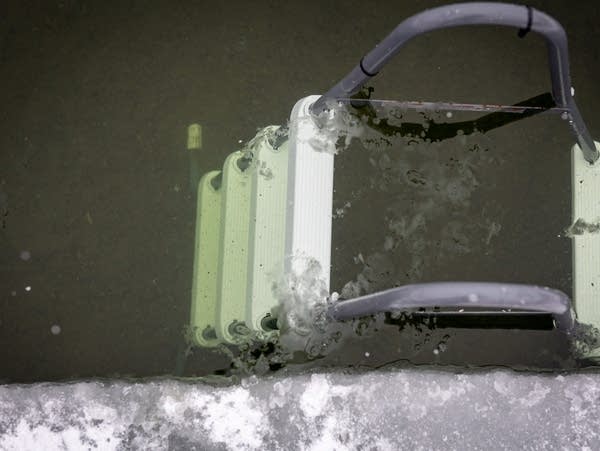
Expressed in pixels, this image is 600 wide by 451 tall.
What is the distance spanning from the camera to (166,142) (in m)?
1.69

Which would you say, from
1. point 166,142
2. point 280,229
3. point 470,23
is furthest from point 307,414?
point 166,142

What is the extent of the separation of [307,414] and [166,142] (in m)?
0.96

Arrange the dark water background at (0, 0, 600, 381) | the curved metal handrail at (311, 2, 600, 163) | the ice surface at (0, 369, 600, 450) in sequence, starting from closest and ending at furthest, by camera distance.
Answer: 1. the curved metal handrail at (311, 2, 600, 163)
2. the ice surface at (0, 369, 600, 450)
3. the dark water background at (0, 0, 600, 381)

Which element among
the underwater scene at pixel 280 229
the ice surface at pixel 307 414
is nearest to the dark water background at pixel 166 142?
the underwater scene at pixel 280 229

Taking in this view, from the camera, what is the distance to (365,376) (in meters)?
1.11

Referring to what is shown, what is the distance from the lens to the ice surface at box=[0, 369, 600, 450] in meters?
1.08

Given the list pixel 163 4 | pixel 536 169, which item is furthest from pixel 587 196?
pixel 163 4

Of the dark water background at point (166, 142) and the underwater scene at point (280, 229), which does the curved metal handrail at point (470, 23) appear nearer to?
the underwater scene at point (280, 229)

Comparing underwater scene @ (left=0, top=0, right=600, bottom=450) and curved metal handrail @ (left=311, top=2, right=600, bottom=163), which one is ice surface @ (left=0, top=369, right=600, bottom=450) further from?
curved metal handrail @ (left=311, top=2, right=600, bottom=163)

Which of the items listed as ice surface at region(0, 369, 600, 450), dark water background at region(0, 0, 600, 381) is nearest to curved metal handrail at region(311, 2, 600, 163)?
dark water background at region(0, 0, 600, 381)

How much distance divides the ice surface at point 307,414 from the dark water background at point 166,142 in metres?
0.38

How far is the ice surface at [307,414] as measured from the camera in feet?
3.53

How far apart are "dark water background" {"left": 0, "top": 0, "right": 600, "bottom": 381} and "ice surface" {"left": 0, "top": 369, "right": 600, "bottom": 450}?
38 centimetres

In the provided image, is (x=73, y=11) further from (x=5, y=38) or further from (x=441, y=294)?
(x=441, y=294)
